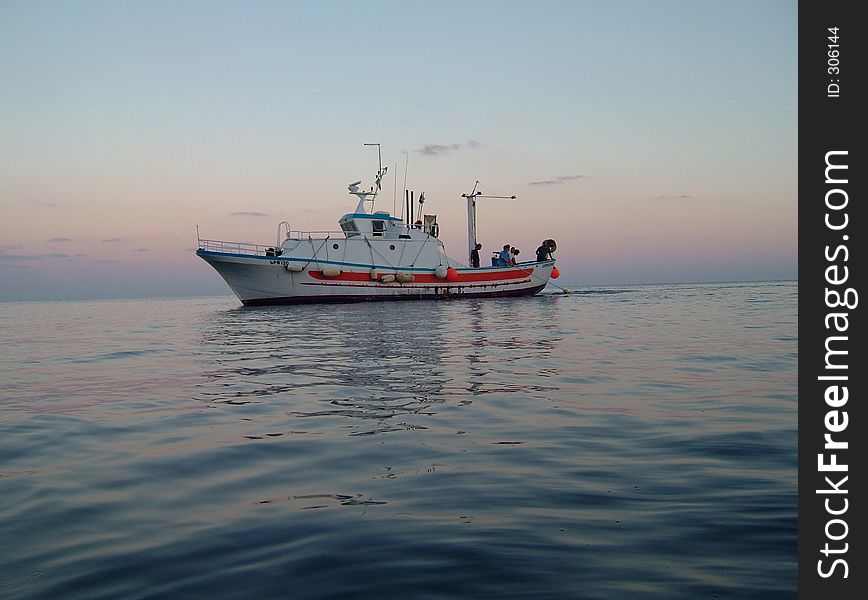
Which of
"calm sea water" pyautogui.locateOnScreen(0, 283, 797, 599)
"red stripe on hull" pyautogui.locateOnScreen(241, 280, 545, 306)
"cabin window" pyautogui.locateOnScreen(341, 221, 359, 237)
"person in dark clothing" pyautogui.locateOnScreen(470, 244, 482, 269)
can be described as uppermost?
"cabin window" pyautogui.locateOnScreen(341, 221, 359, 237)

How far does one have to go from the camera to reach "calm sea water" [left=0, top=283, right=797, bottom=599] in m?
2.81

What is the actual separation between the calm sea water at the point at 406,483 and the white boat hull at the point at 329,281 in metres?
24.9

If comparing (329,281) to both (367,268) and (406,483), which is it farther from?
(406,483)

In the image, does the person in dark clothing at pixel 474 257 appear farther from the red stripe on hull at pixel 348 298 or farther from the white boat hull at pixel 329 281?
the red stripe on hull at pixel 348 298

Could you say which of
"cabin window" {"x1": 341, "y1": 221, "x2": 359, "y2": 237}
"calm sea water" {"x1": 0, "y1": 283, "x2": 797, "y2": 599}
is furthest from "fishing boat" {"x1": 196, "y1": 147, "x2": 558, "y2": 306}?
"calm sea water" {"x1": 0, "y1": 283, "x2": 797, "y2": 599}

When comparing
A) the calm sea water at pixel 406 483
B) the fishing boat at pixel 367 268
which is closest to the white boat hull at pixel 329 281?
the fishing boat at pixel 367 268

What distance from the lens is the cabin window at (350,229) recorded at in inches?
1490

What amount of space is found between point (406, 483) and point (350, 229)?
34.7m

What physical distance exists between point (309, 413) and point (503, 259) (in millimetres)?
37150

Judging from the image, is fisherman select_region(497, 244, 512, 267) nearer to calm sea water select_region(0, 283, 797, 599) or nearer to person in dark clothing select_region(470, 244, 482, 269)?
person in dark clothing select_region(470, 244, 482, 269)

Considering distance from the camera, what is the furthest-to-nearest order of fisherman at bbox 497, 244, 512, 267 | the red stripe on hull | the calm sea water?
1. fisherman at bbox 497, 244, 512, 267
2. the red stripe on hull
3. the calm sea water

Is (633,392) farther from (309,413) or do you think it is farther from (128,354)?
(128,354)

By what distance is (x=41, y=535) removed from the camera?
3.42 m
